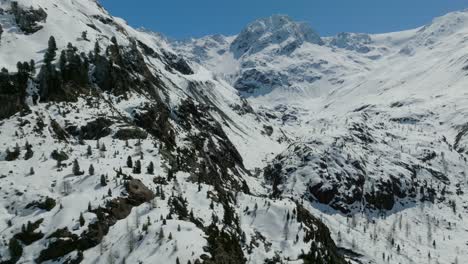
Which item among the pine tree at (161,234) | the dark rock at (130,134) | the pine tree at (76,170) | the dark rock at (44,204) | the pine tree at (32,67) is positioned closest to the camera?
the pine tree at (161,234)

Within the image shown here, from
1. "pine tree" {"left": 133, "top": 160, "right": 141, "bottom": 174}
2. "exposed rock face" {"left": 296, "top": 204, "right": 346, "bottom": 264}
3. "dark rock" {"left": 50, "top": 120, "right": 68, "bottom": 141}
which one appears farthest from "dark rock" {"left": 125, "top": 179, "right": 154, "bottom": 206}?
"exposed rock face" {"left": 296, "top": 204, "right": 346, "bottom": 264}

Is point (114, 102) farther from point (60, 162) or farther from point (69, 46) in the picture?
point (60, 162)

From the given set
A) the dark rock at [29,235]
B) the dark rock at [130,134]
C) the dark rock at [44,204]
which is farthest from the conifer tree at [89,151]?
the dark rock at [29,235]

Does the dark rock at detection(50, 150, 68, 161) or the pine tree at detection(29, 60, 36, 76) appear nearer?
the dark rock at detection(50, 150, 68, 161)

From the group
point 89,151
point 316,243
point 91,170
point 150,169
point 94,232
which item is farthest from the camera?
point 316,243

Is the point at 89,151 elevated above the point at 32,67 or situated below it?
below

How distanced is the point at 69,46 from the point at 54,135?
157 feet

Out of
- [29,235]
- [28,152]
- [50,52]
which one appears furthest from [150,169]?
[50,52]

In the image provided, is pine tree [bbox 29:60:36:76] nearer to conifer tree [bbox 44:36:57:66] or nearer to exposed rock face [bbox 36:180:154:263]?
conifer tree [bbox 44:36:57:66]

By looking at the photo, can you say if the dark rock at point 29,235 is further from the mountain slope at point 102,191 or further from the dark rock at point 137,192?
the dark rock at point 137,192

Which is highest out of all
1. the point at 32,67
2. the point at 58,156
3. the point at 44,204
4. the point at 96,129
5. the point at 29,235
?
the point at 32,67

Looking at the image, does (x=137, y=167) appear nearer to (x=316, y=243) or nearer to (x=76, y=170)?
(x=76, y=170)

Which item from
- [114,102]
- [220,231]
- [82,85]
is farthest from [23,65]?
[220,231]

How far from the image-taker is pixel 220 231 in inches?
5448
